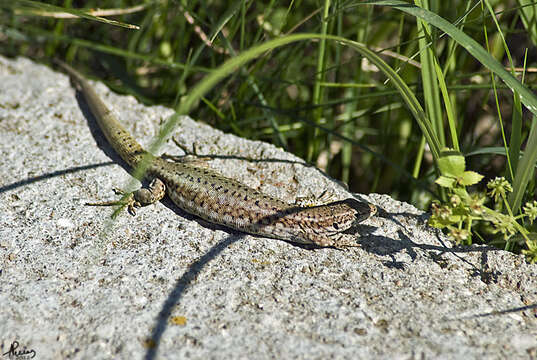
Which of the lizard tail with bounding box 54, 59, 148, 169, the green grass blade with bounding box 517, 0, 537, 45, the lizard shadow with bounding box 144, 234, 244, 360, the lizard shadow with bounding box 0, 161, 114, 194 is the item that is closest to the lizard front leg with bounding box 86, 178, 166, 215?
the lizard tail with bounding box 54, 59, 148, 169

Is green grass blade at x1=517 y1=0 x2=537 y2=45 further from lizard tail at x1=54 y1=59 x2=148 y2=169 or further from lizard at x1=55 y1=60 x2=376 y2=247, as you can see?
lizard tail at x1=54 y1=59 x2=148 y2=169

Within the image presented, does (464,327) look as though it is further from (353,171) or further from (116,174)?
(353,171)

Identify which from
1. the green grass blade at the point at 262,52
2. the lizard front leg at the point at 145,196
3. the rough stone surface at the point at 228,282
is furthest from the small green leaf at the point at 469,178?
the lizard front leg at the point at 145,196

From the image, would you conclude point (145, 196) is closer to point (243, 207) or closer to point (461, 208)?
point (243, 207)

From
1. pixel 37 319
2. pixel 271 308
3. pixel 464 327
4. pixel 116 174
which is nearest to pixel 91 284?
pixel 37 319

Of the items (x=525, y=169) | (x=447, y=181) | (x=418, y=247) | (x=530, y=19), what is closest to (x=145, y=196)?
(x=418, y=247)
